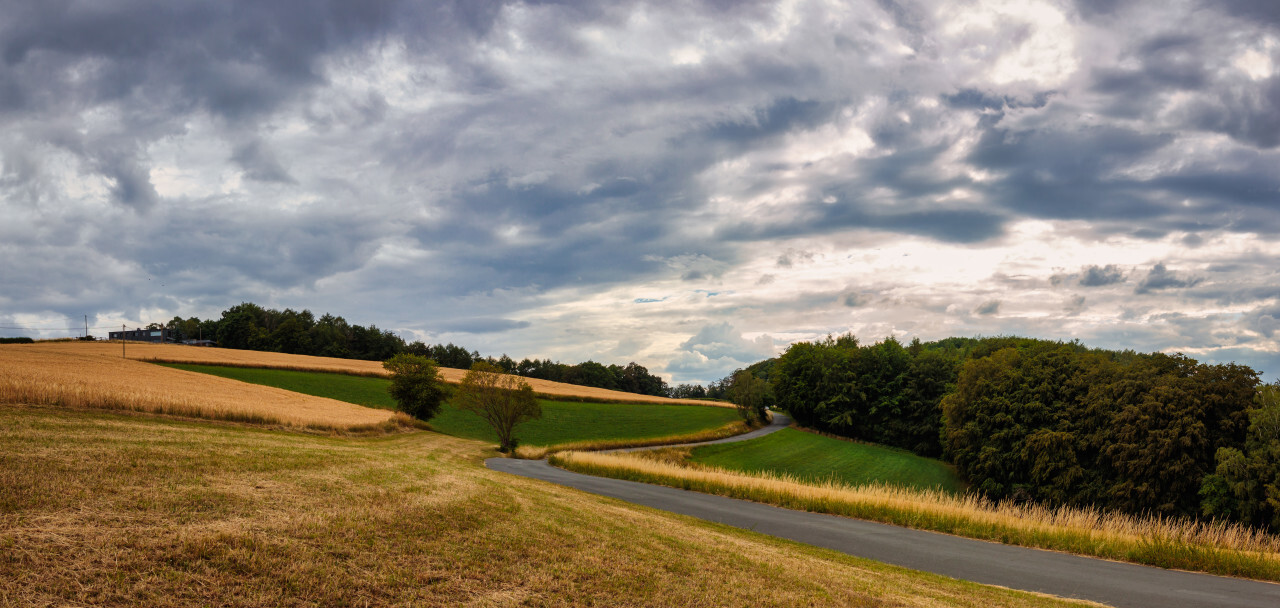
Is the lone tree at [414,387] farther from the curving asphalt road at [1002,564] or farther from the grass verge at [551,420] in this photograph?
the curving asphalt road at [1002,564]

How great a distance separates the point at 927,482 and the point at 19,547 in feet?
224

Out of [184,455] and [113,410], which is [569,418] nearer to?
[113,410]

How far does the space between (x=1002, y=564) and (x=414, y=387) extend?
52568 millimetres

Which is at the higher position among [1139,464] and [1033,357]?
[1033,357]

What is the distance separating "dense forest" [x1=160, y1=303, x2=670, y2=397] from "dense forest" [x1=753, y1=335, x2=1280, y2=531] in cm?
9324

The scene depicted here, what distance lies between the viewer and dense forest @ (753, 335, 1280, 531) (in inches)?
1467

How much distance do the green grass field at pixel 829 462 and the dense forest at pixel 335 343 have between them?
237ft

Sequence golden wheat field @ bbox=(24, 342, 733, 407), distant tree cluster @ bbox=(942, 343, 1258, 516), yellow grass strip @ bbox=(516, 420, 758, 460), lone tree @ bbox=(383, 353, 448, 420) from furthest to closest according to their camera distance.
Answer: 1. golden wheat field @ bbox=(24, 342, 733, 407)
2. lone tree @ bbox=(383, 353, 448, 420)
3. yellow grass strip @ bbox=(516, 420, 758, 460)
4. distant tree cluster @ bbox=(942, 343, 1258, 516)

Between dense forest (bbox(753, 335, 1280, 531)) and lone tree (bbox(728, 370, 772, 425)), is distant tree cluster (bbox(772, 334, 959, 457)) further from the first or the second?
dense forest (bbox(753, 335, 1280, 531))

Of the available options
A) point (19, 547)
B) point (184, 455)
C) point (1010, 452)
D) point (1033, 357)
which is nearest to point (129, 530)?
point (19, 547)

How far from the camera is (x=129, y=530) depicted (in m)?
6.82

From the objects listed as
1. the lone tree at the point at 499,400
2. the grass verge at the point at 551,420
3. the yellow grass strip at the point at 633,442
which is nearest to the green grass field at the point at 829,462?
Answer: the yellow grass strip at the point at 633,442

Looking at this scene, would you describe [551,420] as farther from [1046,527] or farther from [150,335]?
[150,335]

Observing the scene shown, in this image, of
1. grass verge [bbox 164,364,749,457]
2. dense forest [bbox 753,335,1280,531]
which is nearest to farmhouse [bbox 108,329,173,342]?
grass verge [bbox 164,364,749,457]
